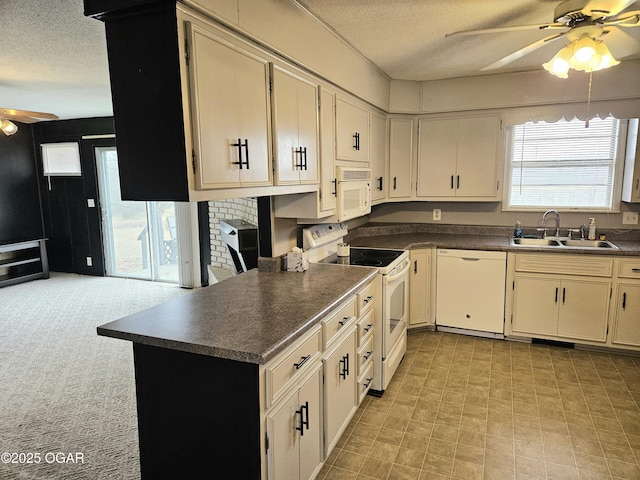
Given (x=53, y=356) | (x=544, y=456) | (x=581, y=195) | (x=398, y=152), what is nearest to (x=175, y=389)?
(x=544, y=456)

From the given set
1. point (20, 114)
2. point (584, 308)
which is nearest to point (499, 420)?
point (584, 308)

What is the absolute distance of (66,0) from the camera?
2.16m

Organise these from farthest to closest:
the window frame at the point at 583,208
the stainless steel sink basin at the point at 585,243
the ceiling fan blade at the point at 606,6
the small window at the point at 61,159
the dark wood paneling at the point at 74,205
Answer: the small window at the point at 61,159 → the dark wood paneling at the point at 74,205 → the window frame at the point at 583,208 → the stainless steel sink basin at the point at 585,243 → the ceiling fan blade at the point at 606,6

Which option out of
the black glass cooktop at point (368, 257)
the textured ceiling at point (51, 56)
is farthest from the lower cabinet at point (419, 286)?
the textured ceiling at point (51, 56)

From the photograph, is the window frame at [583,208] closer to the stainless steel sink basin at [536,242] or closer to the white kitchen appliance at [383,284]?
the stainless steel sink basin at [536,242]

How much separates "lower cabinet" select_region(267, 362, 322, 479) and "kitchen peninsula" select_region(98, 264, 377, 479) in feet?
0.27

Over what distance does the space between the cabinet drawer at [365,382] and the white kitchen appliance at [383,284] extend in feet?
0.28

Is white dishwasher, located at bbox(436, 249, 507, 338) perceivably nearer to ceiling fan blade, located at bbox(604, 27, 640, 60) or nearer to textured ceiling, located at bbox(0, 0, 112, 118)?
ceiling fan blade, located at bbox(604, 27, 640, 60)

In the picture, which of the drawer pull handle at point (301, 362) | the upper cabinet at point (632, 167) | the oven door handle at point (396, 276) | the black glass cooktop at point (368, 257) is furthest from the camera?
the upper cabinet at point (632, 167)

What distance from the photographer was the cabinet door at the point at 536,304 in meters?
3.63

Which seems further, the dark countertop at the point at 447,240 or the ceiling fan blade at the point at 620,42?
the dark countertop at the point at 447,240

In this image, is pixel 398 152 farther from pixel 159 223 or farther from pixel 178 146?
pixel 159 223

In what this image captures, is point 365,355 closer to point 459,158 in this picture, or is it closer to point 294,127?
point 294,127

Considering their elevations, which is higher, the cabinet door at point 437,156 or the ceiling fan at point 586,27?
the ceiling fan at point 586,27
